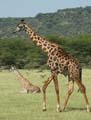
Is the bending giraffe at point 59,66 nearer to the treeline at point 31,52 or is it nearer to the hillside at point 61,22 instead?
the treeline at point 31,52

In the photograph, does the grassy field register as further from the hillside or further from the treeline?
the hillside

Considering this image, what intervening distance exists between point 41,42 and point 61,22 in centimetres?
10435

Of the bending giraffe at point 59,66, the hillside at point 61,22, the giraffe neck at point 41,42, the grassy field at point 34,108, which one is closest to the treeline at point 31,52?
the grassy field at point 34,108

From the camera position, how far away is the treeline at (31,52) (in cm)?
3988

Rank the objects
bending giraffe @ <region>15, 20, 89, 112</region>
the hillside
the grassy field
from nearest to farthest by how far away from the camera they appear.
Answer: the grassy field, bending giraffe @ <region>15, 20, 89, 112</region>, the hillside

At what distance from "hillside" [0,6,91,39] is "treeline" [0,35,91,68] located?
54.9 meters

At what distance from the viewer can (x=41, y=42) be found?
12430mm

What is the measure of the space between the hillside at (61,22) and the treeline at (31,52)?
54.9 metres

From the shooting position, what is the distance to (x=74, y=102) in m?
13.9

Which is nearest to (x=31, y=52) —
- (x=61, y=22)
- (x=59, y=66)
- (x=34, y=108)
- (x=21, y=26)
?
(x=21, y=26)

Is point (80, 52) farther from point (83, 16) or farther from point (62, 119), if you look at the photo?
point (83, 16)

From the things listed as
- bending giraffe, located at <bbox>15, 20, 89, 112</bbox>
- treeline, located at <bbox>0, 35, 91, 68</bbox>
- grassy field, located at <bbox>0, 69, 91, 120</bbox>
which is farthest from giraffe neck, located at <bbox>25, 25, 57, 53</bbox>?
treeline, located at <bbox>0, 35, 91, 68</bbox>

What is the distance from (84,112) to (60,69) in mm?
1117

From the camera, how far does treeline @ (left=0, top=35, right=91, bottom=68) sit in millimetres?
39875
